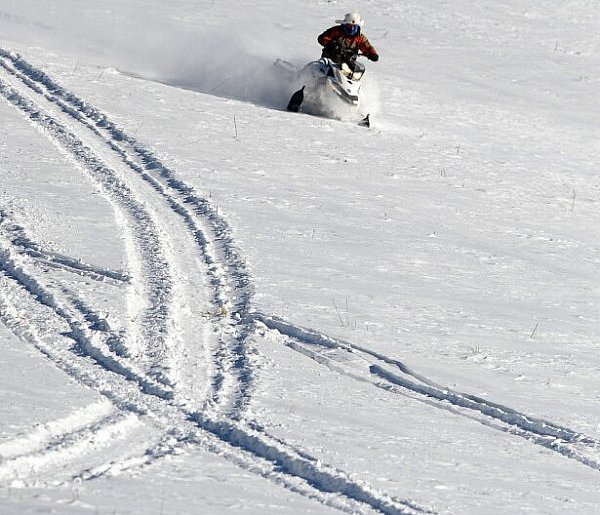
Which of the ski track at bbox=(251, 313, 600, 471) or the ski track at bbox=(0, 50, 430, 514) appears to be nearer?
the ski track at bbox=(0, 50, 430, 514)

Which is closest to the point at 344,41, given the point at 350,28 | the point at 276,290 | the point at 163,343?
the point at 350,28

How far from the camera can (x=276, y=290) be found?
27.0 ft

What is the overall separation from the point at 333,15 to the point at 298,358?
47.6ft

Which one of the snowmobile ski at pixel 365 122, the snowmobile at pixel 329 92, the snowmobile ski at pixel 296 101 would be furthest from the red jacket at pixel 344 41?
the snowmobile ski at pixel 365 122

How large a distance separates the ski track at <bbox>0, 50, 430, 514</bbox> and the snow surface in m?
0.02

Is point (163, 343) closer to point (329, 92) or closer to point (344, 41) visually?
point (329, 92)

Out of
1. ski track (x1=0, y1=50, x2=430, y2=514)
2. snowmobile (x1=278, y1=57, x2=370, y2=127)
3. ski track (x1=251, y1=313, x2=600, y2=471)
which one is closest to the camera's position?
ski track (x1=0, y1=50, x2=430, y2=514)

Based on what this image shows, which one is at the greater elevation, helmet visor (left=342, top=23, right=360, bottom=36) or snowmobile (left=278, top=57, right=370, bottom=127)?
helmet visor (left=342, top=23, right=360, bottom=36)

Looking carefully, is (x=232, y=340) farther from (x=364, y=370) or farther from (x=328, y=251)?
(x=328, y=251)

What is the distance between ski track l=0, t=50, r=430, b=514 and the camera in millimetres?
5430

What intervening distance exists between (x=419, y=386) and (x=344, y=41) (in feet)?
26.4

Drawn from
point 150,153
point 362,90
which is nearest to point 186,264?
point 150,153

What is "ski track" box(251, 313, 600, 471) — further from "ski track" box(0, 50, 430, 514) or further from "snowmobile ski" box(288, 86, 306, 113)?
"snowmobile ski" box(288, 86, 306, 113)

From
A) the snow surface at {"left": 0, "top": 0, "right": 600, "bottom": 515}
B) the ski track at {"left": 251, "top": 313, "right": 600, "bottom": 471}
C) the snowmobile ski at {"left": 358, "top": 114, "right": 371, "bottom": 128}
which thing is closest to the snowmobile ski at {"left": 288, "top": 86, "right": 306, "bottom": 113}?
the snow surface at {"left": 0, "top": 0, "right": 600, "bottom": 515}
